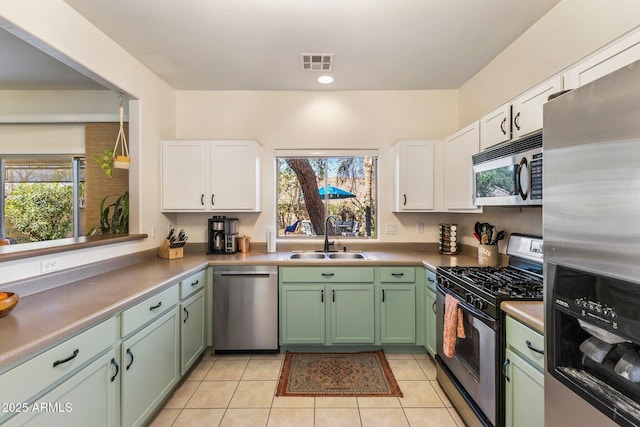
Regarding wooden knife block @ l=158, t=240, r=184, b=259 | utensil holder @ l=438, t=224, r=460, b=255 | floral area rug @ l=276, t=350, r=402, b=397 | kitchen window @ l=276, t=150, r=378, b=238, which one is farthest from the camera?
kitchen window @ l=276, t=150, r=378, b=238

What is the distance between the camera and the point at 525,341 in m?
1.41

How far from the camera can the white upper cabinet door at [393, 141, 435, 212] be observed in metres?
3.16

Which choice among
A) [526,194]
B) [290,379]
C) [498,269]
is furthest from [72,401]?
[498,269]

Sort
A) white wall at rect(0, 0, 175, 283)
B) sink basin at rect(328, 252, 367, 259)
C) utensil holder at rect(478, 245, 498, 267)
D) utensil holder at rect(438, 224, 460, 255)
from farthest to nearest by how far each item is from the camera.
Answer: sink basin at rect(328, 252, 367, 259)
utensil holder at rect(438, 224, 460, 255)
utensil holder at rect(478, 245, 498, 267)
white wall at rect(0, 0, 175, 283)

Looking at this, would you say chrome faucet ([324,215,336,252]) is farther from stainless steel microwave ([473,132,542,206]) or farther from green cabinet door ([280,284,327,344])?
stainless steel microwave ([473,132,542,206])

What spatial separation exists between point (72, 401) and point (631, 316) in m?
1.93

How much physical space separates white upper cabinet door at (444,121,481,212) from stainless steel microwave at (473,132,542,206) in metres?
0.27

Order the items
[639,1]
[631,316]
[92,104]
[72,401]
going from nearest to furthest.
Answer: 1. [631,316]
2. [72,401]
3. [639,1]
4. [92,104]

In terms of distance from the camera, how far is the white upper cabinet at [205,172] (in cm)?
315

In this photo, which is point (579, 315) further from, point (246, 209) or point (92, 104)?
point (92, 104)

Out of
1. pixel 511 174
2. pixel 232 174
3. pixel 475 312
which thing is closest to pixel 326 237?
pixel 232 174

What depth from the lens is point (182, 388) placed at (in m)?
2.40

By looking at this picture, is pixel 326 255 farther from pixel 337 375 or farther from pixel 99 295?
pixel 99 295

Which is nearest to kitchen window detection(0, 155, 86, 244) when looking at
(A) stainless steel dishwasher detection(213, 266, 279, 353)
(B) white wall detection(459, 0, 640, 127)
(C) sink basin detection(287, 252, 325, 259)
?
(A) stainless steel dishwasher detection(213, 266, 279, 353)
